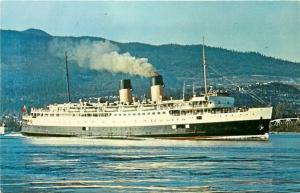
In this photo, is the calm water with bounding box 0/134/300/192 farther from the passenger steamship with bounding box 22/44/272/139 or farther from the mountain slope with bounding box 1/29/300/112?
the mountain slope with bounding box 1/29/300/112

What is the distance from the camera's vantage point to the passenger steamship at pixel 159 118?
181ft

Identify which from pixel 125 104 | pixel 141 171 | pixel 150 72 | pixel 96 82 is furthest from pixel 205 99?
pixel 96 82

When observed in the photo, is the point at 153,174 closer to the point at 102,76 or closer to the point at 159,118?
the point at 159,118

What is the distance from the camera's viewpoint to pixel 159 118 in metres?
58.5

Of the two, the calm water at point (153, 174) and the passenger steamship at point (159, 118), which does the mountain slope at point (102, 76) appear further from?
the calm water at point (153, 174)

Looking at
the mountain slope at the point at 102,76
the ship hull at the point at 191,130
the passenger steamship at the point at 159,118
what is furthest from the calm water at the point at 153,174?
the mountain slope at the point at 102,76

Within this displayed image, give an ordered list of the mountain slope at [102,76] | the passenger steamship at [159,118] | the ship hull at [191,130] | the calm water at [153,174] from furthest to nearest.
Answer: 1. the mountain slope at [102,76]
2. the passenger steamship at [159,118]
3. the ship hull at [191,130]
4. the calm water at [153,174]

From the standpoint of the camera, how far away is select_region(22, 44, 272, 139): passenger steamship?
2174 inches

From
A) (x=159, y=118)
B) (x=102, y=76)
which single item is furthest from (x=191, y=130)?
(x=102, y=76)

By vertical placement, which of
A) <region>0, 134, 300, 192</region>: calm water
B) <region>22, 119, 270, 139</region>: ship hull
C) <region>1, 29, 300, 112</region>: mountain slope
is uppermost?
<region>1, 29, 300, 112</region>: mountain slope

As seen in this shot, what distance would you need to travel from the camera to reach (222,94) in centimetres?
5781

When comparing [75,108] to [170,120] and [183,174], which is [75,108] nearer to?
[170,120]

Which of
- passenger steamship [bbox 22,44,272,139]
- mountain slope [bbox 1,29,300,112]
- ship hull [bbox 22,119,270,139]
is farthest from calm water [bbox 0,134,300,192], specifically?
mountain slope [bbox 1,29,300,112]

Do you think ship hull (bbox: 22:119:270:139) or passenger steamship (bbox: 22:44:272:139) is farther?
passenger steamship (bbox: 22:44:272:139)
